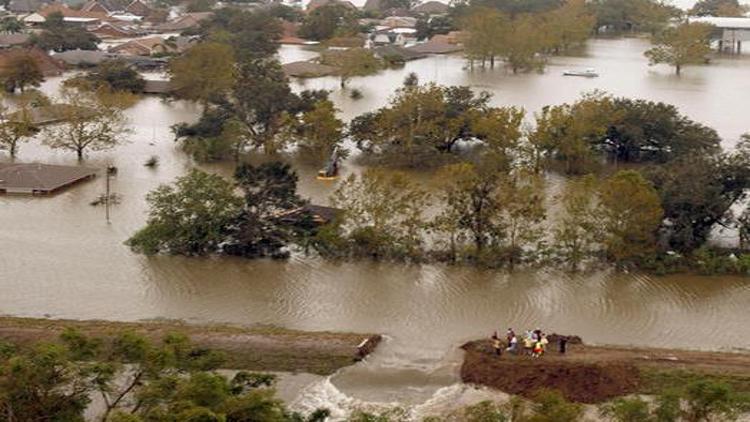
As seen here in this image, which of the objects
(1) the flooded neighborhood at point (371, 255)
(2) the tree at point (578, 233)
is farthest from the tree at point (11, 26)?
(2) the tree at point (578, 233)

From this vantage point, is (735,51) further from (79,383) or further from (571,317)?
(79,383)

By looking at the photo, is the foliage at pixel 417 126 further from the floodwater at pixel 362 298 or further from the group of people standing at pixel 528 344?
the group of people standing at pixel 528 344

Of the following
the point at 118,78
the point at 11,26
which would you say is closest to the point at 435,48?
the point at 118,78

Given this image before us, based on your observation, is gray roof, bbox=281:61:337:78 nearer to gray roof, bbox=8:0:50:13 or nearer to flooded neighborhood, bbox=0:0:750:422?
flooded neighborhood, bbox=0:0:750:422

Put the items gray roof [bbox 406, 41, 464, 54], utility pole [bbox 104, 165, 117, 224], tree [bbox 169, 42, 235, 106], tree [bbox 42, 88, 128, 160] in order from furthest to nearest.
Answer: gray roof [bbox 406, 41, 464, 54] → tree [bbox 169, 42, 235, 106] → tree [bbox 42, 88, 128, 160] → utility pole [bbox 104, 165, 117, 224]

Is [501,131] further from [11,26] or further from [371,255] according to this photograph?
[11,26]

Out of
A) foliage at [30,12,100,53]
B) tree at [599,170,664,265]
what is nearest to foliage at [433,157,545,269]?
tree at [599,170,664,265]

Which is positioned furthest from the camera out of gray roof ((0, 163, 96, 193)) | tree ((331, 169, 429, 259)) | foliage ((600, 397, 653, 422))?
gray roof ((0, 163, 96, 193))

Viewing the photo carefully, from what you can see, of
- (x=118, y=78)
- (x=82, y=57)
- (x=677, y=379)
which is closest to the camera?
(x=677, y=379)
